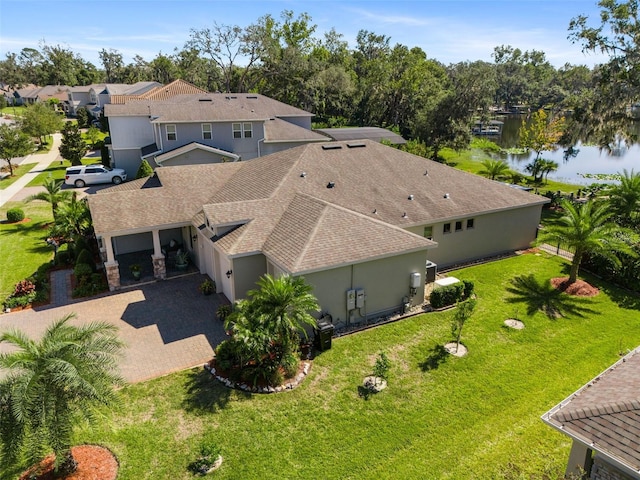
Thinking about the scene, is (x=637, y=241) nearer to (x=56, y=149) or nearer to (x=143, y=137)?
(x=143, y=137)

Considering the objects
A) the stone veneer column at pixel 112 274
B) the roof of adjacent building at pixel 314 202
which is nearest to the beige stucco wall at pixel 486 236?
the roof of adjacent building at pixel 314 202

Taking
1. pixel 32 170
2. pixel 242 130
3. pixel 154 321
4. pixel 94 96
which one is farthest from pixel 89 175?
pixel 94 96

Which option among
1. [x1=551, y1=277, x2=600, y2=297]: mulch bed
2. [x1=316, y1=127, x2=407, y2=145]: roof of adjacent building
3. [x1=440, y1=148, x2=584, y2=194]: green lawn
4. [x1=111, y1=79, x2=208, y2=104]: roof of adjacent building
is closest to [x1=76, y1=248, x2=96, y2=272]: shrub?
[x1=551, y1=277, x2=600, y2=297]: mulch bed

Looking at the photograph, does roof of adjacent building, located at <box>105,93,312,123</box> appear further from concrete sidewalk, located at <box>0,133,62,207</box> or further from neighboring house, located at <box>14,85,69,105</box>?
neighboring house, located at <box>14,85,69,105</box>

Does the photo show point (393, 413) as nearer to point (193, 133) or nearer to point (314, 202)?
point (314, 202)

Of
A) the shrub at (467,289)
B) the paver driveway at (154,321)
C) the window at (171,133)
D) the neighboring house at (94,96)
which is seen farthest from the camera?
the neighboring house at (94,96)

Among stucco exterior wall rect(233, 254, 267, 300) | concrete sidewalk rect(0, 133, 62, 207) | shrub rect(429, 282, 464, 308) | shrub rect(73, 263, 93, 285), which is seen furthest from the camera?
concrete sidewalk rect(0, 133, 62, 207)

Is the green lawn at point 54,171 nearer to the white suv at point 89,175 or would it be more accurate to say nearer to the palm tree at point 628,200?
the white suv at point 89,175

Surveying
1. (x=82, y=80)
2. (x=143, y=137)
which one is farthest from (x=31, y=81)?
(x=143, y=137)
